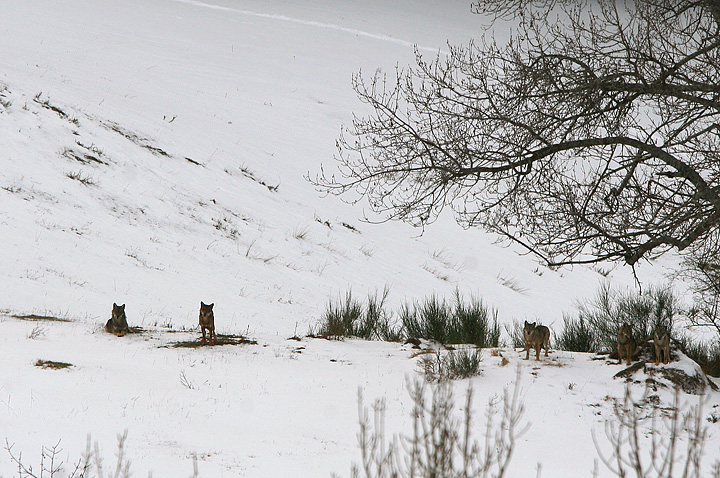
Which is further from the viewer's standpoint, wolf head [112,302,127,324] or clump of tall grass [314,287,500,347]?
clump of tall grass [314,287,500,347]

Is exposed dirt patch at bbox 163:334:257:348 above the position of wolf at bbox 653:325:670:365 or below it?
below

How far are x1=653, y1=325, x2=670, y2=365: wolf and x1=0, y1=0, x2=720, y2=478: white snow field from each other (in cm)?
47

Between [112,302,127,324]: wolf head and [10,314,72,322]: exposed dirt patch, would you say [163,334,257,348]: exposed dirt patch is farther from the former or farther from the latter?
[10,314,72,322]: exposed dirt patch

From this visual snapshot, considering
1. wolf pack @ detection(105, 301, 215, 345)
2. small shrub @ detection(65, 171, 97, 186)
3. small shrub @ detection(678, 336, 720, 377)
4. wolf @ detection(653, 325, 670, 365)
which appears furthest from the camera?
small shrub @ detection(65, 171, 97, 186)

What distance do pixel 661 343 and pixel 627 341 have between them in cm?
41

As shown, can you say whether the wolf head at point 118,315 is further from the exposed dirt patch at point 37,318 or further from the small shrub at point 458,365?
the small shrub at point 458,365

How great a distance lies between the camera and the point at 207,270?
11.9m

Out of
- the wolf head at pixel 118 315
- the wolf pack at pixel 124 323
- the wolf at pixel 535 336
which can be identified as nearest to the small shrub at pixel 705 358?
the wolf at pixel 535 336

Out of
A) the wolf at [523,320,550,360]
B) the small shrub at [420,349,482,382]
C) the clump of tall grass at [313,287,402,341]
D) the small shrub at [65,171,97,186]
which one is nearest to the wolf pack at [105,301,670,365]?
the wolf at [523,320,550,360]

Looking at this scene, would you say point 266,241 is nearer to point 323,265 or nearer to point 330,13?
point 323,265

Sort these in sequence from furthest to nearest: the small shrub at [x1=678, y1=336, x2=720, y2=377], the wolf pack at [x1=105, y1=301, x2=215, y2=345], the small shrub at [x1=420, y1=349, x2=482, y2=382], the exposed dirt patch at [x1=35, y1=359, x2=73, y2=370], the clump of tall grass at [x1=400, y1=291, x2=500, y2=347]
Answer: the clump of tall grass at [x1=400, y1=291, x2=500, y2=347] → the small shrub at [x1=678, y1=336, x2=720, y2=377] → the wolf pack at [x1=105, y1=301, x2=215, y2=345] → the small shrub at [x1=420, y1=349, x2=482, y2=382] → the exposed dirt patch at [x1=35, y1=359, x2=73, y2=370]

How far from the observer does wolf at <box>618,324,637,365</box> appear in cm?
652

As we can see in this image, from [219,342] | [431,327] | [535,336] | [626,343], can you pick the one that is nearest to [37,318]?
[219,342]

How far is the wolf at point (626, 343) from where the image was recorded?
6523 millimetres
